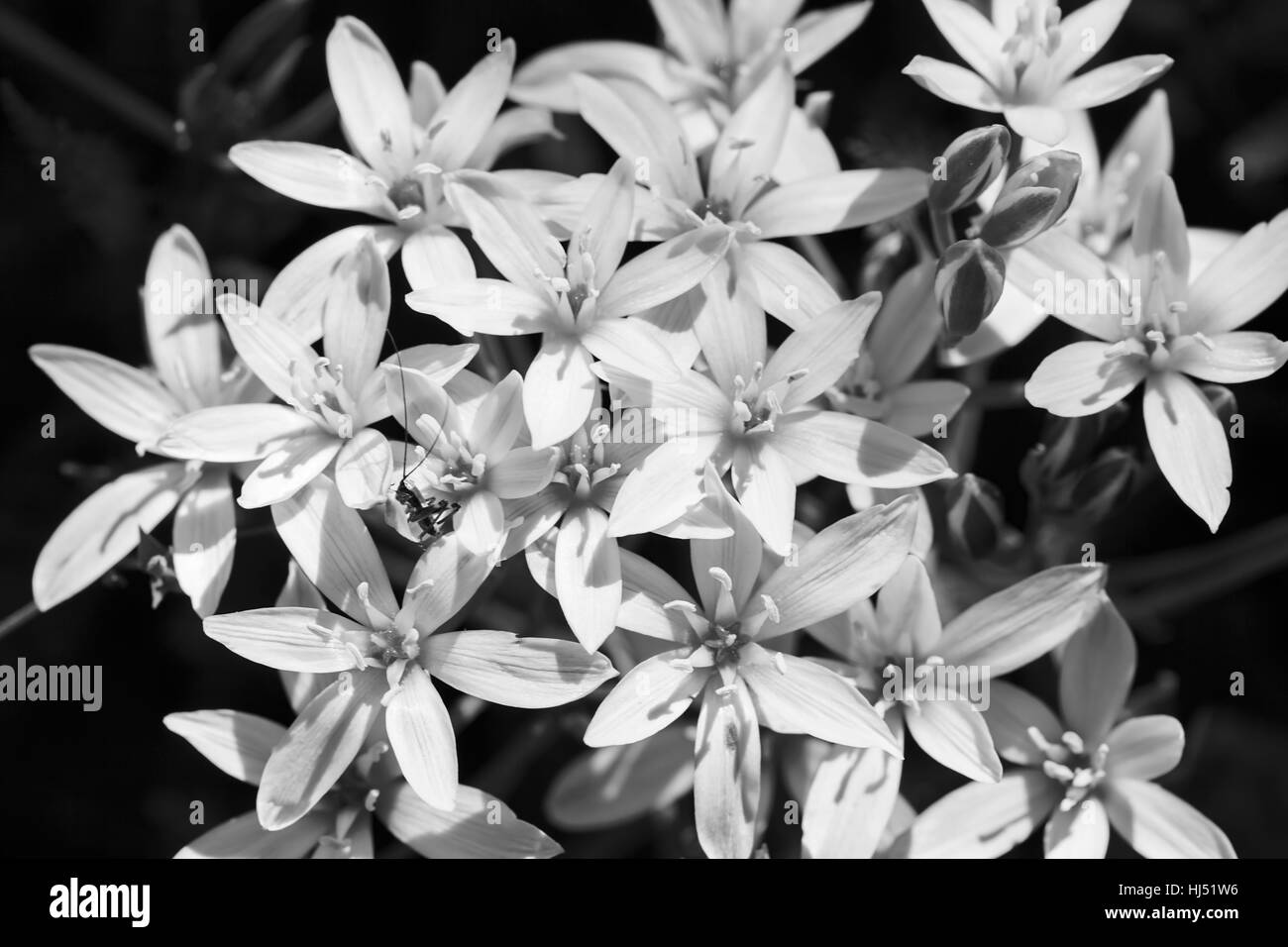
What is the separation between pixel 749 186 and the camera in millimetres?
2742

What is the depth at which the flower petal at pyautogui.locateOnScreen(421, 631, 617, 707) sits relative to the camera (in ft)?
7.77

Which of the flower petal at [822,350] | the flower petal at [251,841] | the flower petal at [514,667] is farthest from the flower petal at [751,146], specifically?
the flower petal at [251,841]

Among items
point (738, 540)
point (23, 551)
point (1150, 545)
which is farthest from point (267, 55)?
point (1150, 545)

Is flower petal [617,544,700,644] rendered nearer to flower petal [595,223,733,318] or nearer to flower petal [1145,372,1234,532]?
flower petal [595,223,733,318]

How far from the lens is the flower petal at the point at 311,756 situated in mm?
2430

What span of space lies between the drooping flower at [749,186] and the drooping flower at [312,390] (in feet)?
1.51

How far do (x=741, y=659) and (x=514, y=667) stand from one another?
40 cm

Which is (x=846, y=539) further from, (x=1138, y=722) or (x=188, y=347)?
(x=188, y=347)

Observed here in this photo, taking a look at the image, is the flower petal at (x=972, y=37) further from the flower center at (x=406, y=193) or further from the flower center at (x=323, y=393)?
the flower center at (x=323, y=393)

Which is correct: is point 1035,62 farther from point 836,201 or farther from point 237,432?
point 237,432

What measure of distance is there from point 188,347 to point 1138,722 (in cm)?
194
